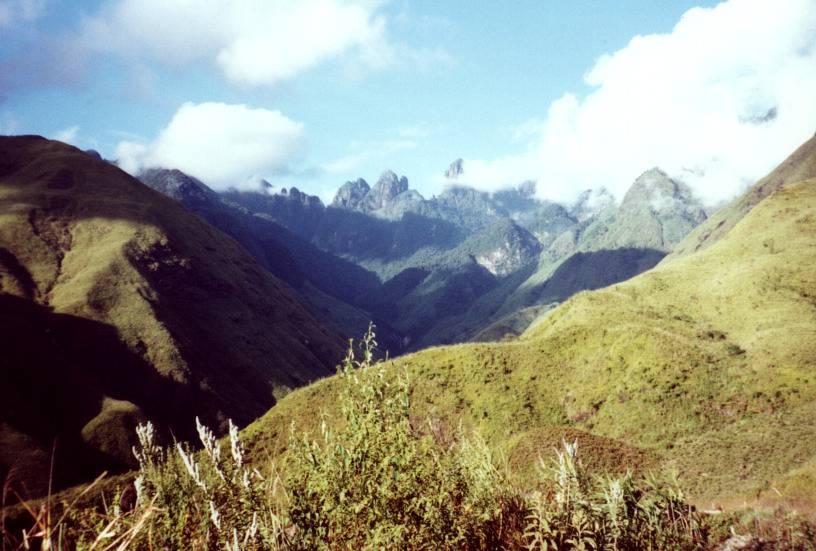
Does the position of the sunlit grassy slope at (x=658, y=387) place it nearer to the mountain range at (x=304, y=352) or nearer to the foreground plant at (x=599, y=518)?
the mountain range at (x=304, y=352)

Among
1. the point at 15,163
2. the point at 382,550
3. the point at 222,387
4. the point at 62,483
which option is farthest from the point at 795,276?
the point at 15,163

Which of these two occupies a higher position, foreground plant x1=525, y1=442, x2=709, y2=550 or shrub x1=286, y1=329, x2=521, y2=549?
shrub x1=286, y1=329, x2=521, y2=549

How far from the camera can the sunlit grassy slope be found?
2922cm

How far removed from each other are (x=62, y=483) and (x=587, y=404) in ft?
251

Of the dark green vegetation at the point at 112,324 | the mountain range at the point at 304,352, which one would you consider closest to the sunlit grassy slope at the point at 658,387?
the mountain range at the point at 304,352

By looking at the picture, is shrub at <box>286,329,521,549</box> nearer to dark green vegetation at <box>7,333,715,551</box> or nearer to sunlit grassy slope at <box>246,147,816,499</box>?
dark green vegetation at <box>7,333,715,551</box>

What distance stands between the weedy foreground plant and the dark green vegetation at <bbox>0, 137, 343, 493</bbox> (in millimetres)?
64141

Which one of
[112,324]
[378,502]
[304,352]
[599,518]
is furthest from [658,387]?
[304,352]

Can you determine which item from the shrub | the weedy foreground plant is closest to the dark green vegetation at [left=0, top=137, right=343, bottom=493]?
the weedy foreground plant

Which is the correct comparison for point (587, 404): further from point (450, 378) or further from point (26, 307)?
point (26, 307)

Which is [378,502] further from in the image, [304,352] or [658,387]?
[304,352]

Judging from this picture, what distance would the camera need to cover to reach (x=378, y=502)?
26.5 ft

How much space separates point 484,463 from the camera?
955 centimetres

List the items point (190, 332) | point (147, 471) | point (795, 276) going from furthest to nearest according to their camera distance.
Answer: point (190, 332) < point (795, 276) < point (147, 471)
